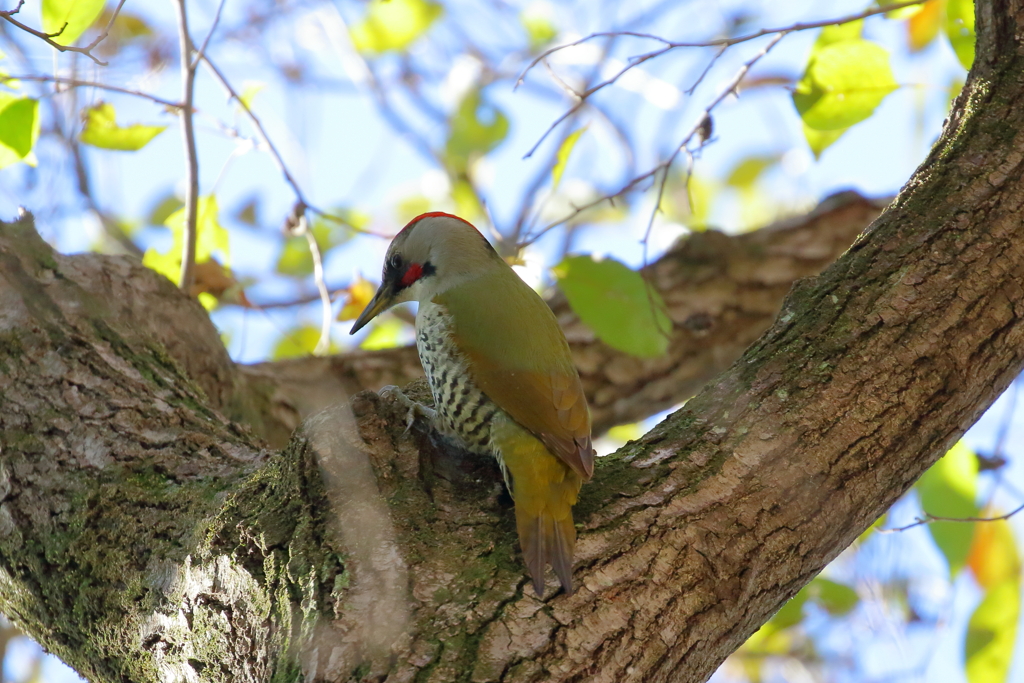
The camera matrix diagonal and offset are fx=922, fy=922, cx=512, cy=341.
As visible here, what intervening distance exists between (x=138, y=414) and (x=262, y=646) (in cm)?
107

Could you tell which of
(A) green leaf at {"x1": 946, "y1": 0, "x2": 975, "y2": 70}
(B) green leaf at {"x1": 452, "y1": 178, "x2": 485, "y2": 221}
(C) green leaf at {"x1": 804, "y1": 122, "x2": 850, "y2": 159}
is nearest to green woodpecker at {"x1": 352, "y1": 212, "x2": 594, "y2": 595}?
(C) green leaf at {"x1": 804, "y1": 122, "x2": 850, "y2": 159}

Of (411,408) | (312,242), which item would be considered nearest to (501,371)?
(411,408)

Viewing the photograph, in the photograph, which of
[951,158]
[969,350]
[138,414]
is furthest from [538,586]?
[951,158]

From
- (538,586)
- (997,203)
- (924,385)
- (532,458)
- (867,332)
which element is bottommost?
(538,586)

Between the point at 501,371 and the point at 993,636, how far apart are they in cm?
187

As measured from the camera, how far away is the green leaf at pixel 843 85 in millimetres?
3197

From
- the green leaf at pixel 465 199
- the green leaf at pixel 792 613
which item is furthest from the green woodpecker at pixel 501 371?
the green leaf at pixel 465 199

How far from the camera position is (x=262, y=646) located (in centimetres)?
201

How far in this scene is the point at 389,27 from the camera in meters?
5.40

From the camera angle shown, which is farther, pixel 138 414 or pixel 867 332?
pixel 138 414

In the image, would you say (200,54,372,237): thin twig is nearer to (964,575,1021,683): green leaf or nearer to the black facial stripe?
the black facial stripe

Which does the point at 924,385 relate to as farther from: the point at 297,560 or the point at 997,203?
the point at 297,560

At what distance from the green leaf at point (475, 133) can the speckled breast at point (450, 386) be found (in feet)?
7.62

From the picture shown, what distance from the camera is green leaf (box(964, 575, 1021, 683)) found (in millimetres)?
3029
